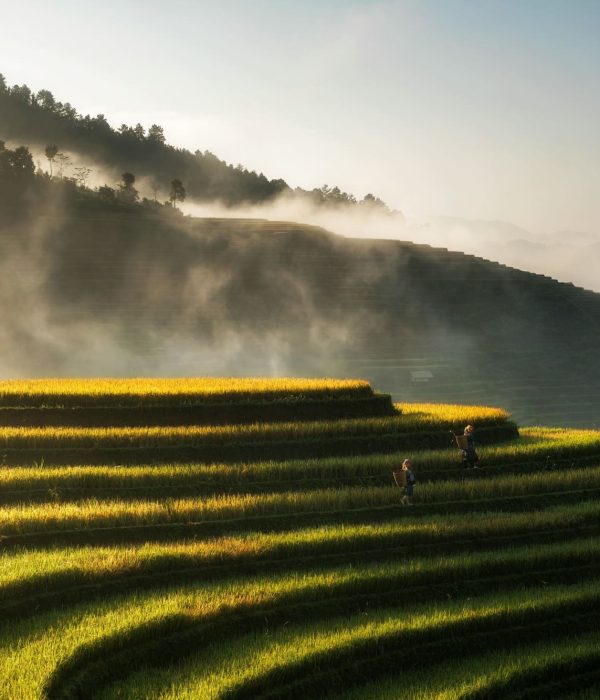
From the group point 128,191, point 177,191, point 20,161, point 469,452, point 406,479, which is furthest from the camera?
point 177,191

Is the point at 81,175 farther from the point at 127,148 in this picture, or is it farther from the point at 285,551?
the point at 285,551

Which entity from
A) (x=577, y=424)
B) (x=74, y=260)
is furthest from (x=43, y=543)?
(x=74, y=260)

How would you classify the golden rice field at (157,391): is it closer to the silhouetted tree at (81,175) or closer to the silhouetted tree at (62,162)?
the silhouetted tree at (81,175)

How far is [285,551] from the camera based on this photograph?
19.3m

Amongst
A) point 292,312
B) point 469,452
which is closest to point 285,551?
point 469,452

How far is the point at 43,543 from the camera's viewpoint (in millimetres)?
19766

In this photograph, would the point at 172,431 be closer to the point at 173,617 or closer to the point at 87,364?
the point at 173,617

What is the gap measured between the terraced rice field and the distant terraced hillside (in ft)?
120

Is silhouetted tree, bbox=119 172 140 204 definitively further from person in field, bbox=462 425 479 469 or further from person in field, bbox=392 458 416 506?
person in field, bbox=392 458 416 506

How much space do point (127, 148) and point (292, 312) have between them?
85.9m

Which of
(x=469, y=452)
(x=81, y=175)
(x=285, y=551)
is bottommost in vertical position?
(x=285, y=551)

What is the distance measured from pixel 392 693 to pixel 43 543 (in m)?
9.02

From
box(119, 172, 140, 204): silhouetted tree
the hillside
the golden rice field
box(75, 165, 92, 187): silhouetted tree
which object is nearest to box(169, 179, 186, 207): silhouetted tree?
box(119, 172, 140, 204): silhouetted tree

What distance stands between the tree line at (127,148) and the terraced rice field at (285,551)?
367ft
